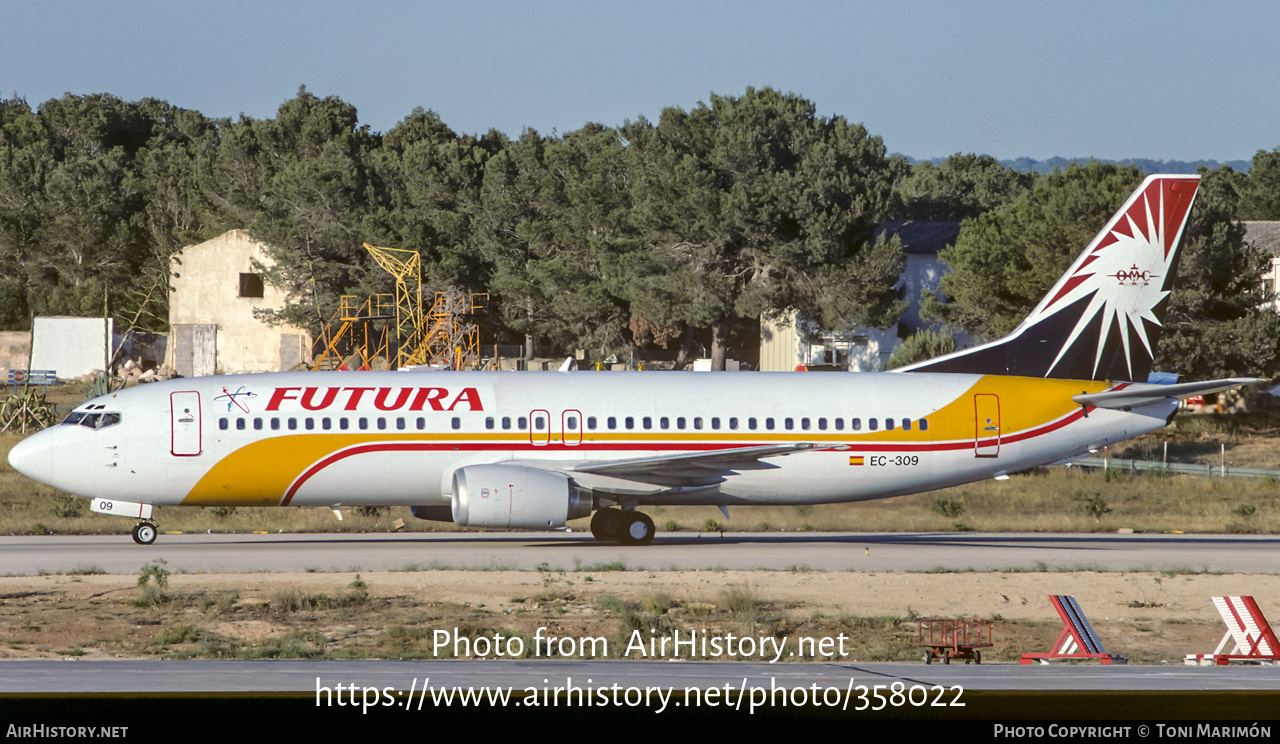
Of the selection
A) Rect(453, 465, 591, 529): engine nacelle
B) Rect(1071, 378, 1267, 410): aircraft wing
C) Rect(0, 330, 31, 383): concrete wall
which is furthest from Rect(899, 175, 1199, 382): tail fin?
Rect(0, 330, 31, 383): concrete wall

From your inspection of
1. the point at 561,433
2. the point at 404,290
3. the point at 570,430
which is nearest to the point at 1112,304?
the point at 570,430

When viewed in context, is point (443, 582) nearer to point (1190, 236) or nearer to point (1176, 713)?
point (1176, 713)

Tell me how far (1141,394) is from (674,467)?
10409 mm

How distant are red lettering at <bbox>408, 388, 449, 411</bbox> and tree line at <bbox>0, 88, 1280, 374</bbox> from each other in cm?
3707

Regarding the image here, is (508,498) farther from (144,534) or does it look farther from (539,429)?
(144,534)

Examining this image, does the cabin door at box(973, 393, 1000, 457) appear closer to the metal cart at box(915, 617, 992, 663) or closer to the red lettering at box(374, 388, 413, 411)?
the metal cart at box(915, 617, 992, 663)

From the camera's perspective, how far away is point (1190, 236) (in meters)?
59.5

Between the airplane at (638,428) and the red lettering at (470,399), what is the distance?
0.04 meters

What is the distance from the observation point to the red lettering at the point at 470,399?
29.0 m

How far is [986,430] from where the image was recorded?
3088 centimetres

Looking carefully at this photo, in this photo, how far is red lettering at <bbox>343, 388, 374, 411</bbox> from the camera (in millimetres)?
28734

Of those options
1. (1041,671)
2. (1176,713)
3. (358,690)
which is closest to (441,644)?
(358,690)

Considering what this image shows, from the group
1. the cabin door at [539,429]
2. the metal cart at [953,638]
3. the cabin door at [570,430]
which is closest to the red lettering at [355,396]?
the cabin door at [539,429]

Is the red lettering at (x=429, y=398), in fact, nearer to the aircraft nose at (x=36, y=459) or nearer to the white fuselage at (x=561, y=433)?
the white fuselage at (x=561, y=433)
